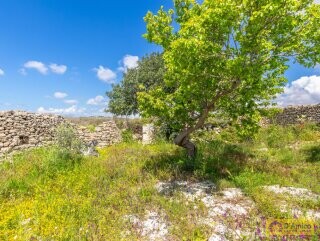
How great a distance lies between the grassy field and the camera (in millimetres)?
6770

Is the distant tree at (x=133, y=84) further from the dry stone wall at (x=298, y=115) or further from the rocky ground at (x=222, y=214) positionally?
the rocky ground at (x=222, y=214)

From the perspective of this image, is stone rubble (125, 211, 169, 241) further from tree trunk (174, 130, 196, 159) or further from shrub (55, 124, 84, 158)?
shrub (55, 124, 84, 158)

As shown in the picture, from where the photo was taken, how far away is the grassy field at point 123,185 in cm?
677

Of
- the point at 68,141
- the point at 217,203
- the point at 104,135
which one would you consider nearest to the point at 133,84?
the point at 104,135

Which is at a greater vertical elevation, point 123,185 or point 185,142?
point 185,142

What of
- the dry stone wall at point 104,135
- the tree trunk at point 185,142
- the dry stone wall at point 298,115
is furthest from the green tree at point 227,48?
the dry stone wall at point 298,115

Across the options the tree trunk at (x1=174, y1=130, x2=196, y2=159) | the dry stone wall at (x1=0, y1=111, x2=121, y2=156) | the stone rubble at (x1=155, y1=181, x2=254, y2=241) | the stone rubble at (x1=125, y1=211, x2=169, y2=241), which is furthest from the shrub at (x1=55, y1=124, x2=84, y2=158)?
the stone rubble at (x1=125, y1=211, x2=169, y2=241)

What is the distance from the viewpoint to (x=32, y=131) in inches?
680

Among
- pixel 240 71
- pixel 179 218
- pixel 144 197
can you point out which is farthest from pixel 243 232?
pixel 240 71

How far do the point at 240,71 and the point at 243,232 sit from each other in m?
4.63

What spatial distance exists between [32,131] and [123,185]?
10.7 metres

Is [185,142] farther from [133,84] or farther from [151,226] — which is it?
[133,84]

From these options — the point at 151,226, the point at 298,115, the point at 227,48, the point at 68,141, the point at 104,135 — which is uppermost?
the point at 227,48

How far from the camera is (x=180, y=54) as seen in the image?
8.40 metres
